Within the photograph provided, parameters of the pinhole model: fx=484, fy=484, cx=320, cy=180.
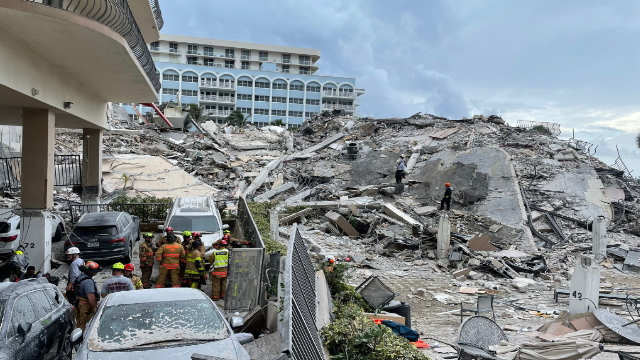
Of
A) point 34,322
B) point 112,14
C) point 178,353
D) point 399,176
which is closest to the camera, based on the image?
point 178,353

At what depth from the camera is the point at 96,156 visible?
1712cm

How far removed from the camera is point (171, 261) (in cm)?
930

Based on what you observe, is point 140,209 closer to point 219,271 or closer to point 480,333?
point 219,271

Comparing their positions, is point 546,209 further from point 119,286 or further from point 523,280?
point 119,286

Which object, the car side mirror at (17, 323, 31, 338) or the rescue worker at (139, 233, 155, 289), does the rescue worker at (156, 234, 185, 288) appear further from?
the car side mirror at (17, 323, 31, 338)

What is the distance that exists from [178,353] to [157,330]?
0.50 m

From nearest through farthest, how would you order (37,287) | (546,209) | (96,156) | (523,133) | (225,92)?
(37,287) → (96,156) → (546,209) → (523,133) → (225,92)

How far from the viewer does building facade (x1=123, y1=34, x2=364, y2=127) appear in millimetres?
72938

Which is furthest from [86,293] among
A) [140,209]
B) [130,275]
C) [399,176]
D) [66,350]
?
[399,176]

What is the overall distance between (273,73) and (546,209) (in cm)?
6033

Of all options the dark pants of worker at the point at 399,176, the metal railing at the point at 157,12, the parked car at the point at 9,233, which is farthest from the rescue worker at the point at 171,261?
the dark pants of worker at the point at 399,176

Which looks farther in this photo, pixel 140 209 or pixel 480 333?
pixel 140 209

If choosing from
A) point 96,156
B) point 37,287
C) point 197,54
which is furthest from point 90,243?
point 197,54

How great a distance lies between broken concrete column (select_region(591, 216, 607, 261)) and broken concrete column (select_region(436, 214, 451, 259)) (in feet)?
15.1
